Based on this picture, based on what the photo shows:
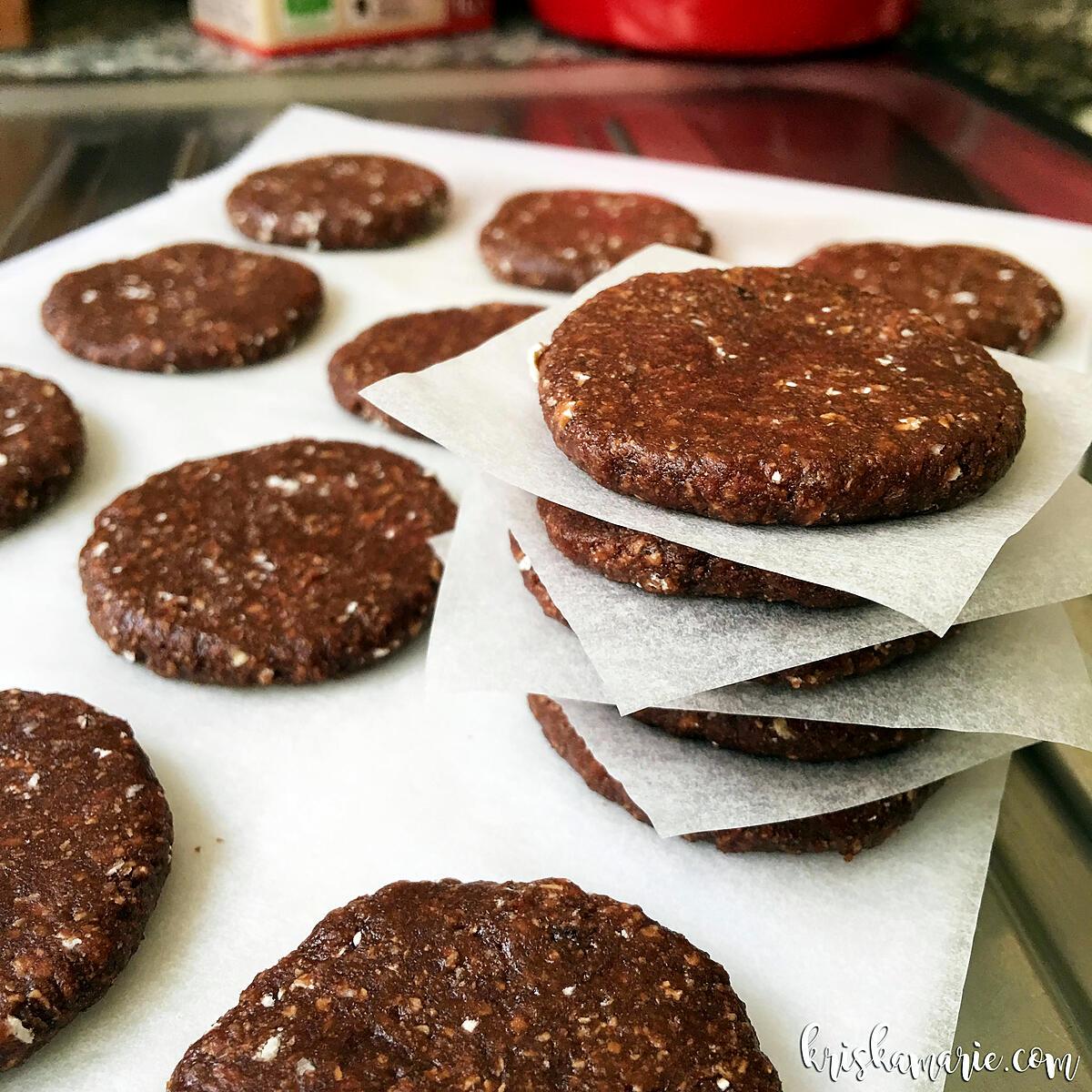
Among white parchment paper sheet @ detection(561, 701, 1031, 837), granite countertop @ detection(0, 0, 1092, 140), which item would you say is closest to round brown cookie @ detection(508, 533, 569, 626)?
white parchment paper sheet @ detection(561, 701, 1031, 837)

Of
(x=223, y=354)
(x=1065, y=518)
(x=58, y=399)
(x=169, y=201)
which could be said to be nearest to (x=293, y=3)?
(x=169, y=201)

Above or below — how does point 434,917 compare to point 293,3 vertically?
below

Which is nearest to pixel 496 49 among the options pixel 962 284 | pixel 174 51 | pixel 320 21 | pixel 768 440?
pixel 320 21

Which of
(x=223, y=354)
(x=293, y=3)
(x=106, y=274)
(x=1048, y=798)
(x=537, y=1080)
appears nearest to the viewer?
(x=537, y=1080)

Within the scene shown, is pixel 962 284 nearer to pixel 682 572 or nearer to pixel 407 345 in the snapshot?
pixel 407 345

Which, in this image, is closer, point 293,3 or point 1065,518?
point 1065,518

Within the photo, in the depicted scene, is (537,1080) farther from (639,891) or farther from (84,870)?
(84,870)

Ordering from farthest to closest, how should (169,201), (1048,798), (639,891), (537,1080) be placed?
(169,201) < (1048,798) < (639,891) < (537,1080)

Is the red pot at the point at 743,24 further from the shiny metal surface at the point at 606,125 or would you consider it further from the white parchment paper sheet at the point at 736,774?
the white parchment paper sheet at the point at 736,774
